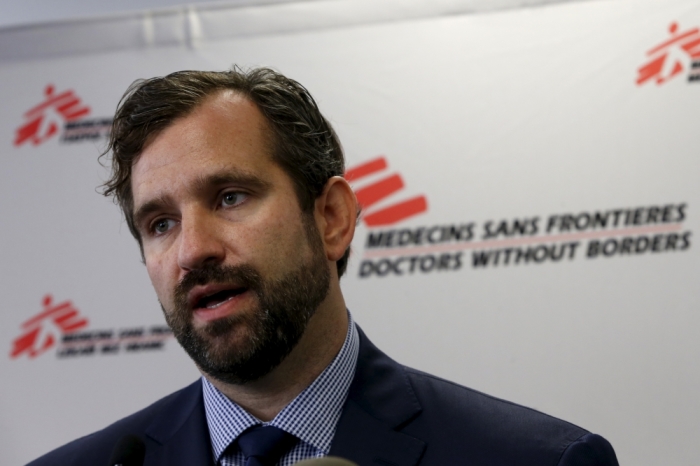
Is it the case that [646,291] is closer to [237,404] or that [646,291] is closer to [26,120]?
[237,404]

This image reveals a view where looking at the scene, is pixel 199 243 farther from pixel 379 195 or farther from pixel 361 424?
pixel 379 195

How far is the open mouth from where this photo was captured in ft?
4.87

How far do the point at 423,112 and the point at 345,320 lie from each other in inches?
57.7

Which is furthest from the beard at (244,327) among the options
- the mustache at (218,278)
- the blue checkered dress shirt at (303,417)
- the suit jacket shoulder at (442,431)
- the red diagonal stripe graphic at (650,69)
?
the red diagonal stripe graphic at (650,69)

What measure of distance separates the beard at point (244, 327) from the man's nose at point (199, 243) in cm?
2

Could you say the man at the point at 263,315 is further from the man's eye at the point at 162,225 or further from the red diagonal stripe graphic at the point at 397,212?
the red diagonal stripe graphic at the point at 397,212

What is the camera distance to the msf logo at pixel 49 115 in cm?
324

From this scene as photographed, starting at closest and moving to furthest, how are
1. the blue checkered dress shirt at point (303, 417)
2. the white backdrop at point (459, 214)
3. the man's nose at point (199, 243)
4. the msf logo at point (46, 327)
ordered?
the man's nose at point (199, 243) → the blue checkered dress shirt at point (303, 417) → the white backdrop at point (459, 214) → the msf logo at point (46, 327)

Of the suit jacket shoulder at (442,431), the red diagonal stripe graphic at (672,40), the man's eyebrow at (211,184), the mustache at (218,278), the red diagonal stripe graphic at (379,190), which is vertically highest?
the red diagonal stripe graphic at (672,40)

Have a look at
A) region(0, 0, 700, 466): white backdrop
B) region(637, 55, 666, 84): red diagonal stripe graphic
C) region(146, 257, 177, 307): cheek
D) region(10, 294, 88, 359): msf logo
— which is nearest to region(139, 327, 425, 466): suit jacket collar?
region(146, 257, 177, 307): cheek

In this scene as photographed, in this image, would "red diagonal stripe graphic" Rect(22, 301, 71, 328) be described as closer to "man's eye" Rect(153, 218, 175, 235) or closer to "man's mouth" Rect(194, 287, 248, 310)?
"man's eye" Rect(153, 218, 175, 235)

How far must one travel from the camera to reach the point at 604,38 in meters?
2.93

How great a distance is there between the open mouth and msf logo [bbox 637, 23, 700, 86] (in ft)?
6.53

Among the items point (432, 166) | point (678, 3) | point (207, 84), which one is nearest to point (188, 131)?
point (207, 84)
